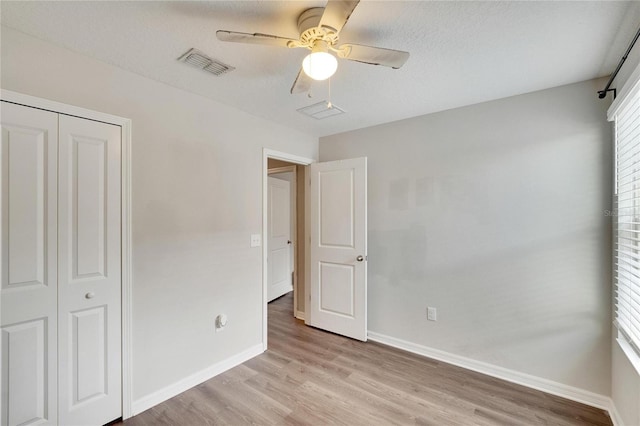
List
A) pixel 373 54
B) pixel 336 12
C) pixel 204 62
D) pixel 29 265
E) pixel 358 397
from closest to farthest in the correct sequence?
1. pixel 336 12
2. pixel 373 54
3. pixel 29 265
4. pixel 204 62
5. pixel 358 397

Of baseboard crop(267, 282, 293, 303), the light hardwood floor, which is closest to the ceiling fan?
the light hardwood floor

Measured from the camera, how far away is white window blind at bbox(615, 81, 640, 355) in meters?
1.61

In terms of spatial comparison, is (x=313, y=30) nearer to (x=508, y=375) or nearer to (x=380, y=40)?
(x=380, y=40)

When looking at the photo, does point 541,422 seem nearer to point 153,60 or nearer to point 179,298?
point 179,298

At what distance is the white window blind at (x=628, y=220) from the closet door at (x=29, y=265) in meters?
3.32

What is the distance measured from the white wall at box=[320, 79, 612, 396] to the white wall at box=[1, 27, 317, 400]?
1419 mm

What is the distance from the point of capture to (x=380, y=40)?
1.66m

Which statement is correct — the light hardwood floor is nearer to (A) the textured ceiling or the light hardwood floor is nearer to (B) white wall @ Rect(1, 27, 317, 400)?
(B) white wall @ Rect(1, 27, 317, 400)

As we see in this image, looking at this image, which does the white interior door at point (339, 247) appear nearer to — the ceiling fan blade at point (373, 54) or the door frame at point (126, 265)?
the ceiling fan blade at point (373, 54)

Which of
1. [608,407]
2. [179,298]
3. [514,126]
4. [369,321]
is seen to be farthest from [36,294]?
[608,407]

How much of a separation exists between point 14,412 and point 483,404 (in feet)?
9.78

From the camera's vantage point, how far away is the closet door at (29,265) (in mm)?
1513

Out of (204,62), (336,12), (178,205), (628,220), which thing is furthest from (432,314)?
(204,62)

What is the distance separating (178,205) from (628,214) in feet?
10.2
